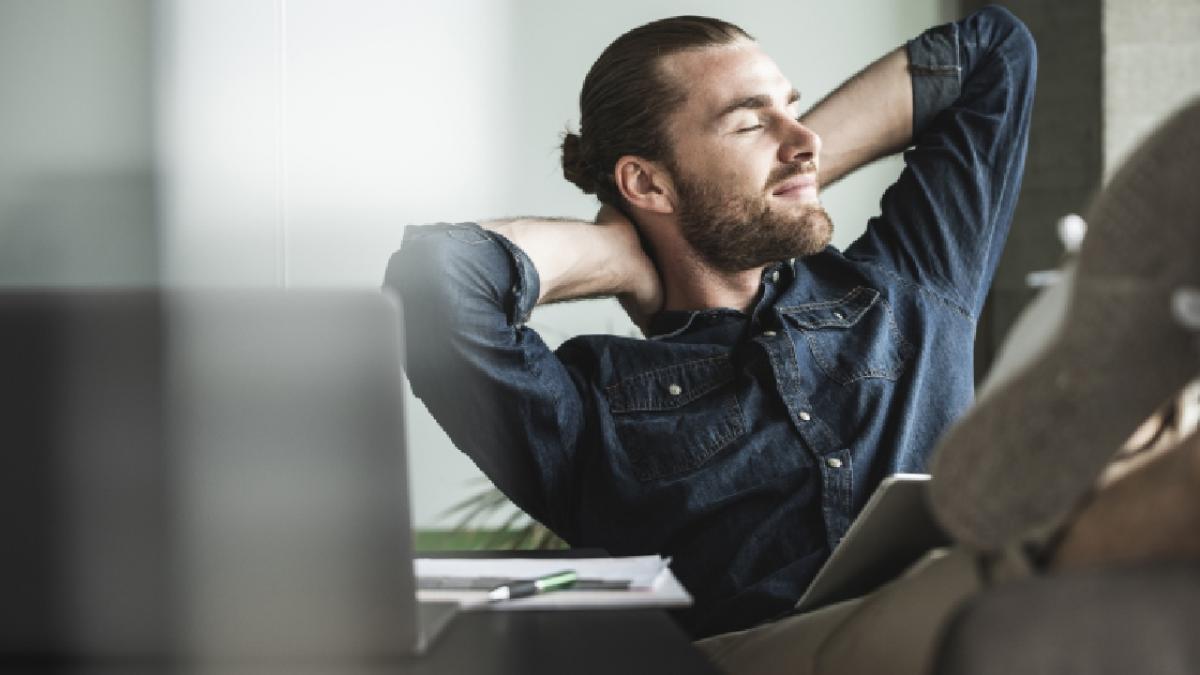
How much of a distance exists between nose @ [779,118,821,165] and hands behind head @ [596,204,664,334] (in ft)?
Answer: 0.84

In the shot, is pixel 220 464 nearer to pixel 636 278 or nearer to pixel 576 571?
pixel 576 571

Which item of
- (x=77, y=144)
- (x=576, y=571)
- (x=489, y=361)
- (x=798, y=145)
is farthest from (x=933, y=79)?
(x=77, y=144)

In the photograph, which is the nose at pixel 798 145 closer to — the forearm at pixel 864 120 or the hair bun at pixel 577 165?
the forearm at pixel 864 120

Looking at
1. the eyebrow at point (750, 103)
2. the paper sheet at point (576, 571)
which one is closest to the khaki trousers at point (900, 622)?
the paper sheet at point (576, 571)

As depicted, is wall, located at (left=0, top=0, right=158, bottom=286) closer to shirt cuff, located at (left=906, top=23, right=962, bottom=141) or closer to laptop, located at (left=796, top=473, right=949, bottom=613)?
shirt cuff, located at (left=906, top=23, right=962, bottom=141)

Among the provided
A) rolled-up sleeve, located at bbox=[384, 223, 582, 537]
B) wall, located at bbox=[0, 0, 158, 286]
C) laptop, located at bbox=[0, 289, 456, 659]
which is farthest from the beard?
wall, located at bbox=[0, 0, 158, 286]

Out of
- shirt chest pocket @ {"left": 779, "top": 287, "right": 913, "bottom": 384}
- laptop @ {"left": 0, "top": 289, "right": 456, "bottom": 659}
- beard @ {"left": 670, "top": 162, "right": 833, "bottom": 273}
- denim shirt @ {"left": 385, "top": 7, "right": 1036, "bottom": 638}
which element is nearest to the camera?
laptop @ {"left": 0, "top": 289, "right": 456, "bottom": 659}

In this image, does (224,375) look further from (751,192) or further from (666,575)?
(751,192)

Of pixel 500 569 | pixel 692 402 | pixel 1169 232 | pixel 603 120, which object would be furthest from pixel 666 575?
pixel 603 120

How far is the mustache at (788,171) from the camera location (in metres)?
1.85

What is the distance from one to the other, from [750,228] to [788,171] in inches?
4.1

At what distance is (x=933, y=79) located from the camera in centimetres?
198

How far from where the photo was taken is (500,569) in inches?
41.4

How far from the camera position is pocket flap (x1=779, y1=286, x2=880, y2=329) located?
1709 mm
